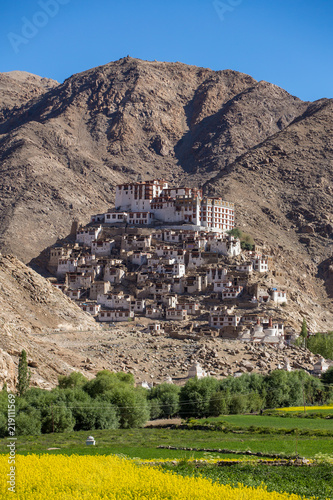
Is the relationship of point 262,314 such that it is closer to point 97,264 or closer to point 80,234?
point 97,264

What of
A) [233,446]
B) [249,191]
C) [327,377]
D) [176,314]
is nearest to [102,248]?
[176,314]

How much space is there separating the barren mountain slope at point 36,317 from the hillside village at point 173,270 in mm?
9565

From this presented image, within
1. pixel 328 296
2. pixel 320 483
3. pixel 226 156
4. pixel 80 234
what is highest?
pixel 226 156

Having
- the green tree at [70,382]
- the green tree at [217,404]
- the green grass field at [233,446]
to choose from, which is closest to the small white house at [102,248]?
the green tree at [217,404]

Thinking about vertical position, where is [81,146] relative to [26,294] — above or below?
above

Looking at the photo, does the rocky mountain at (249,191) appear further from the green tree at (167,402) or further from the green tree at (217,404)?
the green tree at (167,402)

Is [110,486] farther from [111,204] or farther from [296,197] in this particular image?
[111,204]

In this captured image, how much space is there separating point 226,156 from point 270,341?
124m

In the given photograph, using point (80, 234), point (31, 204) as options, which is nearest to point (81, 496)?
point (80, 234)

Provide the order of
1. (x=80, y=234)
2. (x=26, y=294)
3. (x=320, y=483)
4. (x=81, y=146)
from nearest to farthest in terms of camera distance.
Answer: (x=320, y=483)
(x=26, y=294)
(x=80, y=234)
(x=81, y=146)

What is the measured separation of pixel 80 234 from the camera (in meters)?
110

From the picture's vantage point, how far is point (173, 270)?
95.9 metres

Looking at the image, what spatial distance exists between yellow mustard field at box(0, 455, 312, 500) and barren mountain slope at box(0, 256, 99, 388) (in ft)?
90.7

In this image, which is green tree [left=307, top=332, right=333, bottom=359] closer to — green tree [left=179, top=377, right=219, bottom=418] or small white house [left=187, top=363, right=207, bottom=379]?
small white house [left=187, top=363, right=207, bottom=379]
